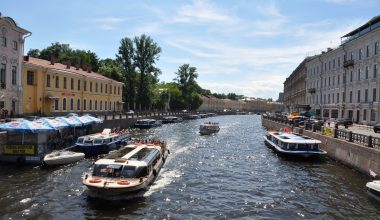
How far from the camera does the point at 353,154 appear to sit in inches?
1039

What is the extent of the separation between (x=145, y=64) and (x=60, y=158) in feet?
190

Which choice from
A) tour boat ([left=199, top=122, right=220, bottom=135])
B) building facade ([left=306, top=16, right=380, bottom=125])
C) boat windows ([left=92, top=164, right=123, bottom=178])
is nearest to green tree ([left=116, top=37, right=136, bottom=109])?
tour boat ([left=199, top=122, right=220, bottom=135])

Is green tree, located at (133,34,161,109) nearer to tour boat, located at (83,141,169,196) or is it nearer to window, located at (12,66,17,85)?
window, located at (12,66,17,85)

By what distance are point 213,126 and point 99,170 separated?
40282 millimetres

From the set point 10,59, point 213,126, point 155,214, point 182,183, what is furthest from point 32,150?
point 213,126

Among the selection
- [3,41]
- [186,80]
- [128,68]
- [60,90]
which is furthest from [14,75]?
[186,80]

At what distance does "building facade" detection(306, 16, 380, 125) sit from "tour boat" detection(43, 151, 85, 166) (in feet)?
121

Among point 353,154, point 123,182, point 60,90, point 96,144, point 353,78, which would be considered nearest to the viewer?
point 123,182

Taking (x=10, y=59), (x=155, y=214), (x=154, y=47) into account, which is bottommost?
(x=155, y=214)

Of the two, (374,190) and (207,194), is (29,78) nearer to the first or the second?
(207,194)

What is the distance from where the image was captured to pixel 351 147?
26.8 metres

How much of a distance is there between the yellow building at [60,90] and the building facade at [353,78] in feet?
131

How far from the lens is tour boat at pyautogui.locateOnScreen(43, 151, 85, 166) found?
25.0 metres

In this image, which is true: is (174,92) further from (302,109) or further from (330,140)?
(330,140)
